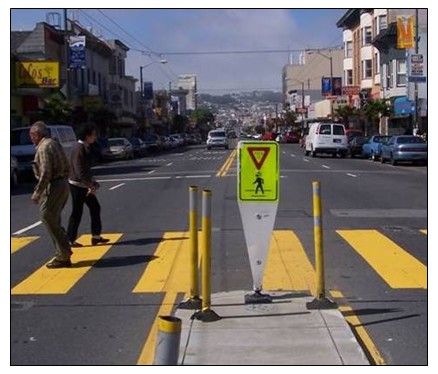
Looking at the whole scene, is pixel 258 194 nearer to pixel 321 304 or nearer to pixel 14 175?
pixel 321 304

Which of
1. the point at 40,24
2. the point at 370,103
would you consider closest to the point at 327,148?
the point at 370,103

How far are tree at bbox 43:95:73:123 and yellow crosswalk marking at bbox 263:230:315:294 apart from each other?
3433 centimetres

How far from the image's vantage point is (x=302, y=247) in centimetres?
1143

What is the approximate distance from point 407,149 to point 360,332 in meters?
29.7

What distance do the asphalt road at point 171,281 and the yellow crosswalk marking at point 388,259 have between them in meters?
0.01

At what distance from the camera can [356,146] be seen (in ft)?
154

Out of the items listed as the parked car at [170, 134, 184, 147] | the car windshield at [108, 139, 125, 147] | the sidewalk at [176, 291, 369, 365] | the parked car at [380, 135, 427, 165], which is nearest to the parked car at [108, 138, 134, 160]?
the car windshield at [108, 139, 125, 147]

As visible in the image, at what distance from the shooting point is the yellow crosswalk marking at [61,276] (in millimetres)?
8898

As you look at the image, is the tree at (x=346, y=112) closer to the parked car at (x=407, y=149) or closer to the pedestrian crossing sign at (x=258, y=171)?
the parked car at (x=407, y=149)

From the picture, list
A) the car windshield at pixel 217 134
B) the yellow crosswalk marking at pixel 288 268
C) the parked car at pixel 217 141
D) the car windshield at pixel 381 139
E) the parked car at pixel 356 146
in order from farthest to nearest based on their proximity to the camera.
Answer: the car windshield at pixel 217 134
the parked car at pixel 217 141
the parked car at pixel 356 146
the car windshield at pixel 381 139
the yellow crosswalk marking at pixel 288 268

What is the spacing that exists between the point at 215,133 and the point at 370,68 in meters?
14.1

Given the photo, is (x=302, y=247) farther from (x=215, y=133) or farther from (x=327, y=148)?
(x=215, y=133)

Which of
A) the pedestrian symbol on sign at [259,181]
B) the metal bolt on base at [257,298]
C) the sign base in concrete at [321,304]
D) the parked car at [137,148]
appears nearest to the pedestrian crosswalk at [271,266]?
the metal bolt on base at [257,298]

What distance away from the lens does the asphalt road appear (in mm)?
6789
